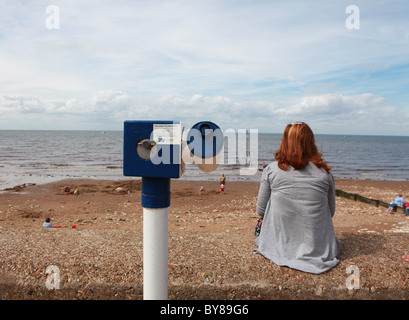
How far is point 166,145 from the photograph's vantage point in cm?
217

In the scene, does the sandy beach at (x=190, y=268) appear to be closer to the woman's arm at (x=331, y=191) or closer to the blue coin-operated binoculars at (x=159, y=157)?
the woman's arm at (x=331, y=191)

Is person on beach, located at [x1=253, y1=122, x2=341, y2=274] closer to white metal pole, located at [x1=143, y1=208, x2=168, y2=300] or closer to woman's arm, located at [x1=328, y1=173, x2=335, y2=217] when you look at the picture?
woman's arm, located at [x1=328, y1=173, x2=335, y2=217]

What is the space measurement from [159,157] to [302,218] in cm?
190

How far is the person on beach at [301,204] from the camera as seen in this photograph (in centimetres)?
342

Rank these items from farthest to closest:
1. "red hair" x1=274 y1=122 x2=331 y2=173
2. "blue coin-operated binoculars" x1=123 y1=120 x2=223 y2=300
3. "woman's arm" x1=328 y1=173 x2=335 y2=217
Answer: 1. "woman's arm" x1=328 y1=173 x2=335 y2=217
2. "red hair" x1=274 y1=122 x2=331 y2=173
3. "blue coin-operated binoculars" x1=123 y1=120 x2=223 y2=300

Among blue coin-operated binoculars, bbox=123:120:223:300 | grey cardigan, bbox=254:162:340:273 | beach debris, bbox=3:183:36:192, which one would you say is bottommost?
beach debris, bbox=3:183:36:192

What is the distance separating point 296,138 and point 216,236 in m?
1.89

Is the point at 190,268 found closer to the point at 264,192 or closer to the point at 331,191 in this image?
the point at 264,192

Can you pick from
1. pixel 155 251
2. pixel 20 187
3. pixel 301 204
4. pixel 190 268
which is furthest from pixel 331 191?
pixel 20 187

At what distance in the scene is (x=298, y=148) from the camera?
11.2 ft

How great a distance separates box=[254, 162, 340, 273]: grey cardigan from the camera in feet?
11.2

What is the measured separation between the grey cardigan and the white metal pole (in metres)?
1.58

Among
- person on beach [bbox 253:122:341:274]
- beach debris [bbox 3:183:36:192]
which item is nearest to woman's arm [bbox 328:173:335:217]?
person on beach [bbox 253:122:341:274]
